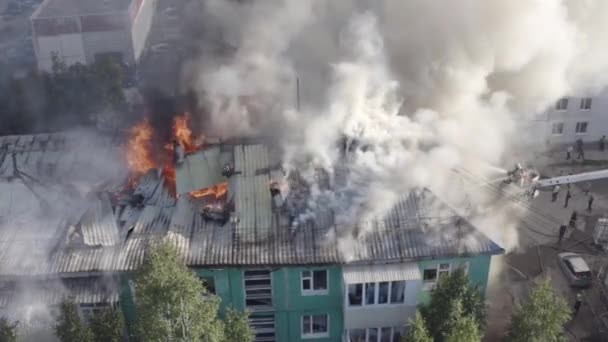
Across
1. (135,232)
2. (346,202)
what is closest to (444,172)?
(346,202)

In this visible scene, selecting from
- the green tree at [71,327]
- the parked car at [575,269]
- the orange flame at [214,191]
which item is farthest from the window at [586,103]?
the green tree at [71,327]

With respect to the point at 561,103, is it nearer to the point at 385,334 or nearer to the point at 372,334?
the point at 385,334

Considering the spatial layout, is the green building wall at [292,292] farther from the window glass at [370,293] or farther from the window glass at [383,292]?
the window glass at [383,292]

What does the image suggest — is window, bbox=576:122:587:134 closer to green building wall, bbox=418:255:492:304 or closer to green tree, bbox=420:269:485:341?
green building wall, bbox=418:255:492:304

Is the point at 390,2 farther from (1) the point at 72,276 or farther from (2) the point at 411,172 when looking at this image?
(1) the point at 72,276

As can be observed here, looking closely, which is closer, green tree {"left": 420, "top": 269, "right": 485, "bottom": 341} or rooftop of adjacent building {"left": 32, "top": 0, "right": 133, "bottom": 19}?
green tree {"left": 420, "top": 269, "right": 485, "bottom": 341}

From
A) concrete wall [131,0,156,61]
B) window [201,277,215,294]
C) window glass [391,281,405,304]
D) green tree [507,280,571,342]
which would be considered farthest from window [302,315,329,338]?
concrete wall [131,0,156,61]

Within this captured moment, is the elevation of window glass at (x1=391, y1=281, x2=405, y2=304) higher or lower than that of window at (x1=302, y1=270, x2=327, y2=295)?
lower
